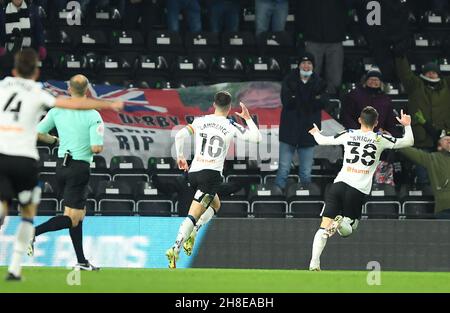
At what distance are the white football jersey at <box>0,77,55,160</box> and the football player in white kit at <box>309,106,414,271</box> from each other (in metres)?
6.06

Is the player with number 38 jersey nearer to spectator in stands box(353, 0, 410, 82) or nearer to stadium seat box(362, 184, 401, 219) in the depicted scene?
stadium seat box(362, 184, 401, 219)

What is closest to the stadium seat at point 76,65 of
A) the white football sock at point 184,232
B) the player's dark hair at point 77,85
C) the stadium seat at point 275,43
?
the stadium seat at point 275,43

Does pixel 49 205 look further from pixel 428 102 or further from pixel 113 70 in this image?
pixel 428 102

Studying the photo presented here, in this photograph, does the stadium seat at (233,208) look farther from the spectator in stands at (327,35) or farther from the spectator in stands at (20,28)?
the spectator in stands at (20,28)

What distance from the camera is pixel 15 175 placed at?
1394 cm

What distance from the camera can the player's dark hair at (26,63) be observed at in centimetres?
1383

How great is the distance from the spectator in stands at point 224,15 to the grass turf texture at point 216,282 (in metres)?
9.84

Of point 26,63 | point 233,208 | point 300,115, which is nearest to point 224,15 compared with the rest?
point 300,115

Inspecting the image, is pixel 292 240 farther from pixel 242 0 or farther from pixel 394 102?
pixel 242 0

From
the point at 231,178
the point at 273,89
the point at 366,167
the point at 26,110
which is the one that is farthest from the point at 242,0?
the point at 26,110

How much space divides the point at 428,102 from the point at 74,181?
31.9 feet

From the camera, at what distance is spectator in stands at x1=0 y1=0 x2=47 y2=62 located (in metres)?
23.9

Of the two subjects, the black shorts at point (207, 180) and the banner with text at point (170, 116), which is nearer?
the black shorts at point (207, 180)

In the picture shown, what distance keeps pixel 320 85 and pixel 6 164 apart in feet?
34.7
